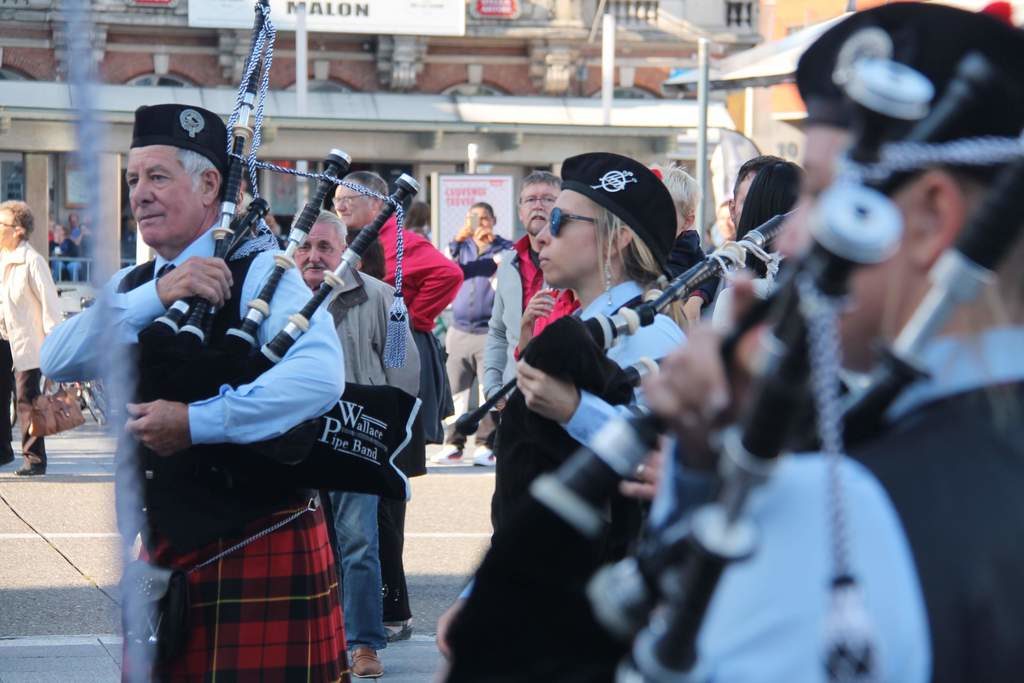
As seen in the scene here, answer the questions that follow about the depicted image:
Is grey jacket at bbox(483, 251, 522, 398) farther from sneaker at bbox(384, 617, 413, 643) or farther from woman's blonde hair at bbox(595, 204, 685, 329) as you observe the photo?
woman's blonde hair at bbox(595, 204, 685, 329)

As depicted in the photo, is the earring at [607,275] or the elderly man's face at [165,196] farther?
the earring at [607,275]

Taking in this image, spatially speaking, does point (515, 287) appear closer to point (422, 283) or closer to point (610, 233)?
point (422, 283)

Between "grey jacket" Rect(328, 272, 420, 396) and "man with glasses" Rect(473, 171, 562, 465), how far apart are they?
Answer: 0.53 metres

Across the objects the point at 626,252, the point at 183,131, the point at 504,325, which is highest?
the point at 183,131

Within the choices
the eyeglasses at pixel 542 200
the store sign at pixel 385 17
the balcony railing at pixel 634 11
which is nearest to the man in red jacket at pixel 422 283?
the eyeglasses at pixel 542 200

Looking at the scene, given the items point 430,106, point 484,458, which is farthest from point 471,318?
point 430,106

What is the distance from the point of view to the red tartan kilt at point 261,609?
3234 mm

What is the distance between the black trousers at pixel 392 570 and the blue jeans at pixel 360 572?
0.24 m

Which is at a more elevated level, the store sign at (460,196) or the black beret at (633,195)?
the black beret at (633,195)

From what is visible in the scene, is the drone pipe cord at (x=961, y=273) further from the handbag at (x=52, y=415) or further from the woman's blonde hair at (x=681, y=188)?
the handbag at (x=52, y=415)

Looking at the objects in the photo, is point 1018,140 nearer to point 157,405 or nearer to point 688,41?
point 157,405

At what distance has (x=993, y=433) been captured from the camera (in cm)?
120

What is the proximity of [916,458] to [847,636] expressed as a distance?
0.18 metres

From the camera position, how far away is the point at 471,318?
10.4 metres
